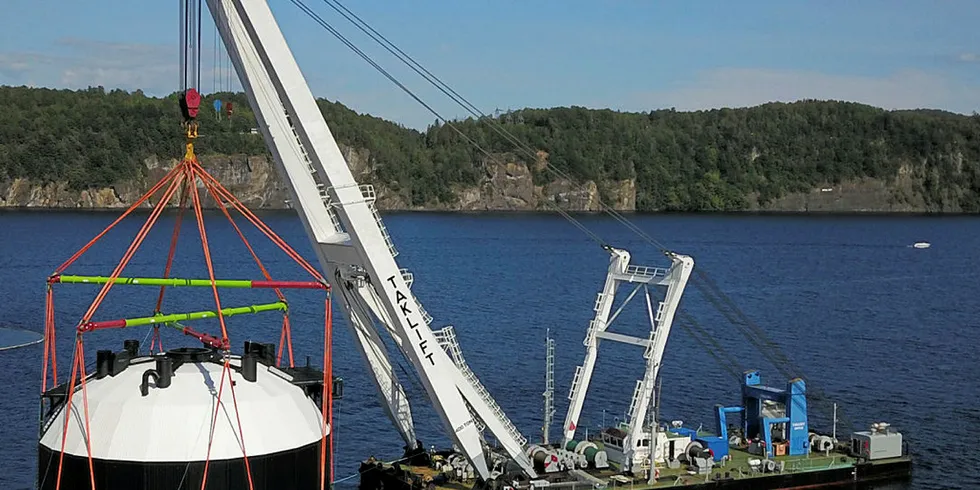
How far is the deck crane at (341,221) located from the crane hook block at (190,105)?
4260 mm

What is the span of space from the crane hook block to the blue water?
60.4 feet

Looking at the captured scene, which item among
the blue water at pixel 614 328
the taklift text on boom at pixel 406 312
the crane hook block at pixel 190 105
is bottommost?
the blue water at pixel 614 328

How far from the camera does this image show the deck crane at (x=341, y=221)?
111ft

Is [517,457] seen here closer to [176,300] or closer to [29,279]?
[176,300]

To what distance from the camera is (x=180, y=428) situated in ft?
88.4

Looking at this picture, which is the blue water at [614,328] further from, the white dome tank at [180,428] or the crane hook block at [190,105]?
the crane hook block at [190,105]

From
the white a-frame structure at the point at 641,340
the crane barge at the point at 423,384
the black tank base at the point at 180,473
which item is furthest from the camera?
the white a-frame structure at the point at 641,340

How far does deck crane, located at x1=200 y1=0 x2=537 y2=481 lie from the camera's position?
A: 33.9m

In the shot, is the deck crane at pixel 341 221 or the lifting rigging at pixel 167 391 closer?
the lifting rigging at pixel 167 391

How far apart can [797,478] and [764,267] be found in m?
94.4

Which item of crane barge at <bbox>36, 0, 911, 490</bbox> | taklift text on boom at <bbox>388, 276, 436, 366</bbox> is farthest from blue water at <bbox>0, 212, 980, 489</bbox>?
taklift text on boom at <bbox>388, 276, 436, 366</bbox>

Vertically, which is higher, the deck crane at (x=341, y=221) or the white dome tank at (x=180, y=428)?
the deck crane at (x=341, y=221)

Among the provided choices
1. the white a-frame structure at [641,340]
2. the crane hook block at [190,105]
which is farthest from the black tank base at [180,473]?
the white a-frame structure at [641,340]

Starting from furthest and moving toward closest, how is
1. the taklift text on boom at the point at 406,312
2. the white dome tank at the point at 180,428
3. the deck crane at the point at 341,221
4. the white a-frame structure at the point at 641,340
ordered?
the white a-frame structure at the point at 641,340, the taklift text on boom at the point at 406,312, the deck crane at the point at 341,221, the white dome tank at the point at 180,428
